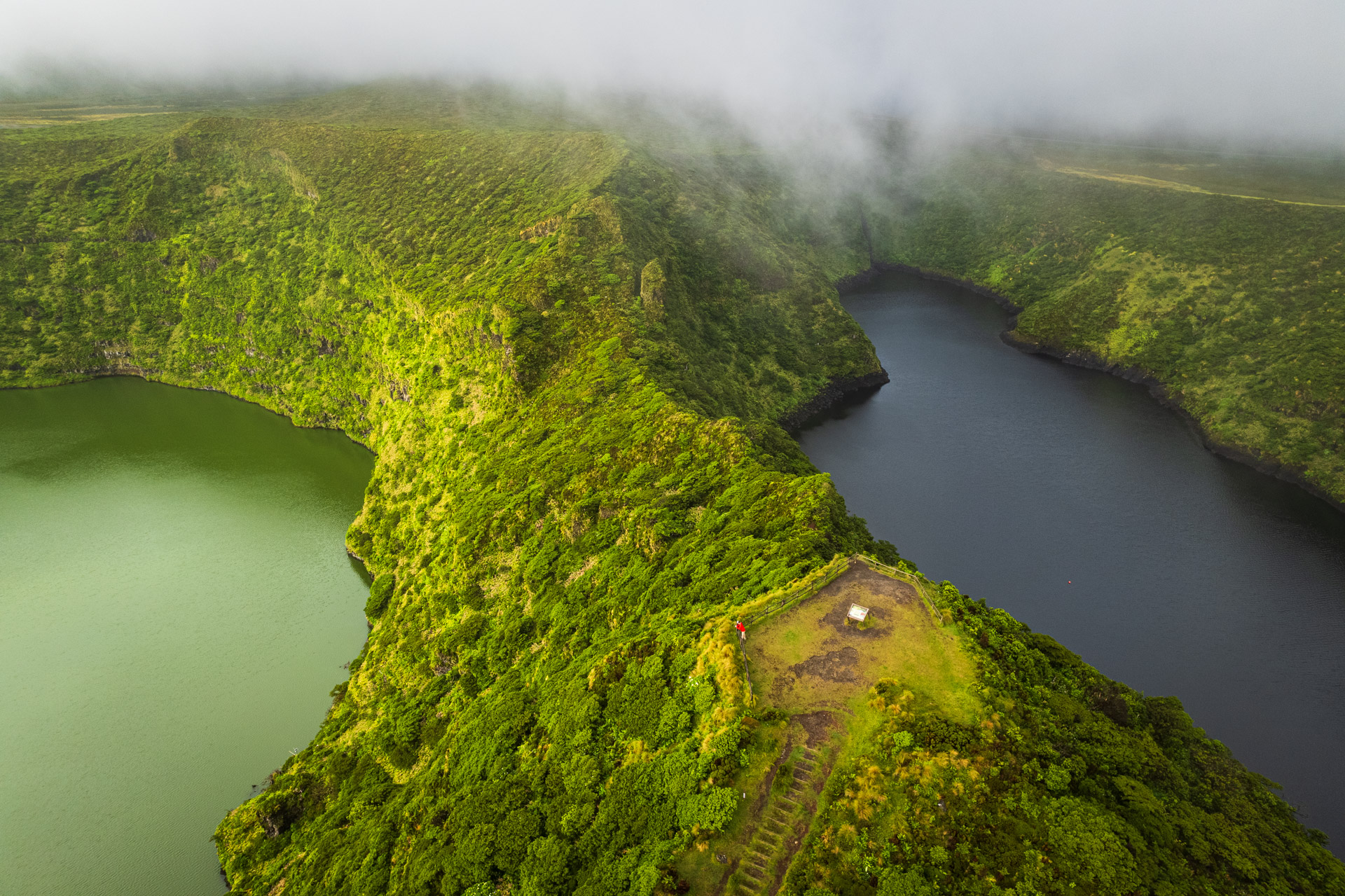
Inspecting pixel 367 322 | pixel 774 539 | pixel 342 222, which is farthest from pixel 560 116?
pixel 774 539

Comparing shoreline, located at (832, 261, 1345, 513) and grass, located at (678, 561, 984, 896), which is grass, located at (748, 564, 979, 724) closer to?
grass, located at (678, 561, 984, 896)

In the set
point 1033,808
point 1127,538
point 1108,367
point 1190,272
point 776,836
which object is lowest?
point 1108,367

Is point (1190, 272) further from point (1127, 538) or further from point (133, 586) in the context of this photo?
point (133, 586)

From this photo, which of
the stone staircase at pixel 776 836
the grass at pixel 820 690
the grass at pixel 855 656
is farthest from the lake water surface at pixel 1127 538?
the stone staircase at pixel 776 836

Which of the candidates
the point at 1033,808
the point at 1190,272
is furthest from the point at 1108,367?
the point at 1033,808

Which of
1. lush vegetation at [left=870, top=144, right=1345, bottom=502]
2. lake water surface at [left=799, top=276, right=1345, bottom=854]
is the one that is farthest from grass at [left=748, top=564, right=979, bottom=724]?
lush vegetation at [left=870, top=144, right=1345, bottom=502]

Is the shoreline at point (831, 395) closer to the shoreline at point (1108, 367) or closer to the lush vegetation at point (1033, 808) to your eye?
the shoreline at point (1108, 367)
